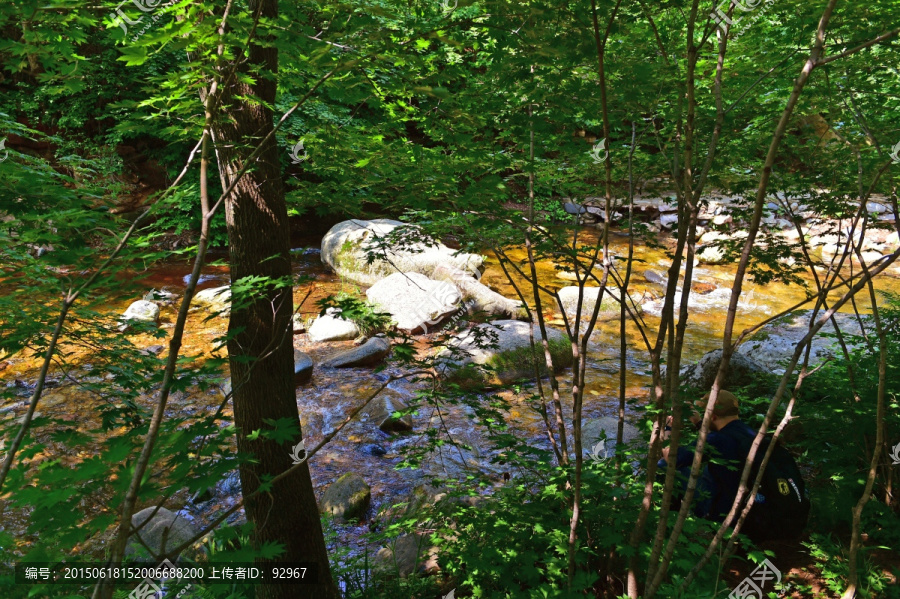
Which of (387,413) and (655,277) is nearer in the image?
(387,413)

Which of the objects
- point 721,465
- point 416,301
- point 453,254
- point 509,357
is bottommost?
point 509,357

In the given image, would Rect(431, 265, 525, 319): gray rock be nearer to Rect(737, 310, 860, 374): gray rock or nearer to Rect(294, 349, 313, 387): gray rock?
Rect(294, 349, 313, 387): gray rock

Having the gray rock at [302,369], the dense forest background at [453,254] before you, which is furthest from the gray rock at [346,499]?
the gray rock at [302,369]

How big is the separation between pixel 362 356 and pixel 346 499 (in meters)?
2.86

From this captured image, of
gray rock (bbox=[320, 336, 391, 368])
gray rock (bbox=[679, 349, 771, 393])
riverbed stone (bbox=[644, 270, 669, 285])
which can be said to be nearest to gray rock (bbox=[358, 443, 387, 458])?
gray rock (bbox=[320, 336, 391, 368])

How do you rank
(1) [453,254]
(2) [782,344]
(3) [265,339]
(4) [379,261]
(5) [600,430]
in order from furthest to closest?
(4) [379,261], (2) [782,344], (5) [600,430], (1) [453,254], (3) [265,339]

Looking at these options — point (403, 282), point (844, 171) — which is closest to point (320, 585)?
point (844, 171)

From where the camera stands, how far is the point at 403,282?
852 centimetres

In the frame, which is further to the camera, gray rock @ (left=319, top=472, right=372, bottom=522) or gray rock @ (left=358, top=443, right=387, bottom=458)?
gray rock @ (left=358, top=443, right=387, bottom=458)

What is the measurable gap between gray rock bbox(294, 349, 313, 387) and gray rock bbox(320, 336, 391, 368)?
1.31 feet

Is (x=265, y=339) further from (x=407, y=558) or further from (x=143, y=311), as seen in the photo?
(x=143, y=311)

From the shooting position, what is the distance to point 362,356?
699 cm

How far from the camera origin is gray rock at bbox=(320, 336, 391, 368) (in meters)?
6.98

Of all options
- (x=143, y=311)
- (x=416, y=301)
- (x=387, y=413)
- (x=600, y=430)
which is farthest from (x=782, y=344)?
(x=143, y=311)
